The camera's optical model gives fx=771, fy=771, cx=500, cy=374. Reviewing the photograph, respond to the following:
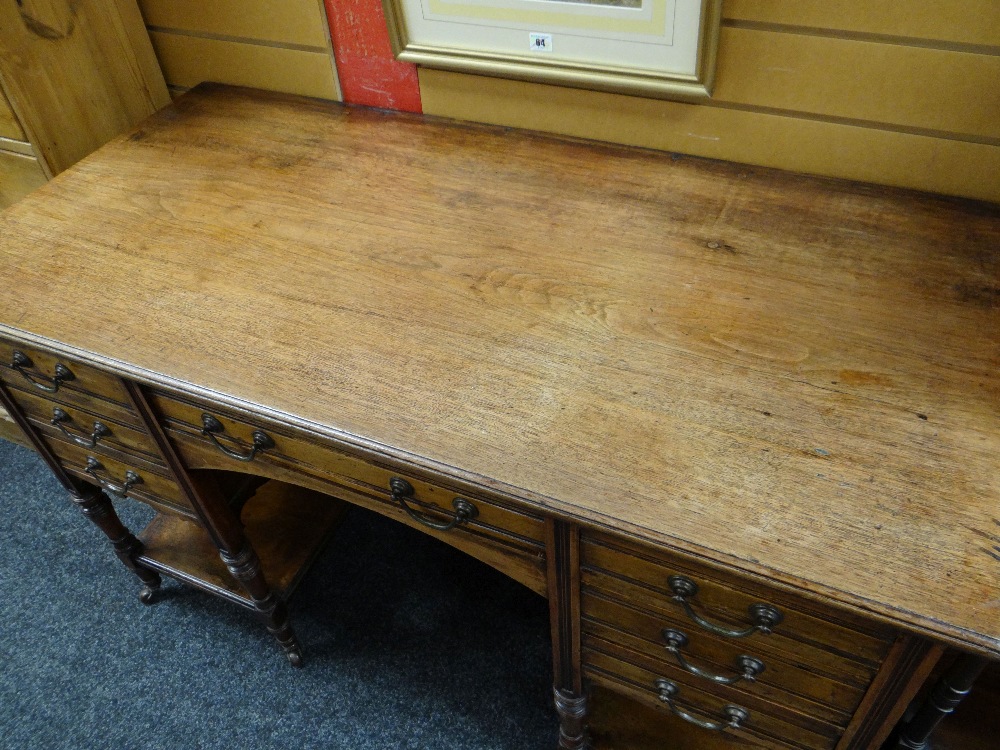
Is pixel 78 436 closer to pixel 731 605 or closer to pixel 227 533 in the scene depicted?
pixel 227 533

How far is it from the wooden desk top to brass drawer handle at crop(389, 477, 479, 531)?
140 mm

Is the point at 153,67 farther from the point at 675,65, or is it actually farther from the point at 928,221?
the point at 928,221

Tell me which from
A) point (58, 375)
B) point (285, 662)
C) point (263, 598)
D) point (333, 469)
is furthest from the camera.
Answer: point (285, 662)

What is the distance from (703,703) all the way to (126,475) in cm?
103

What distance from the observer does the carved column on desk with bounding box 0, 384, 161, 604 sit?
Result: 54.8 inches

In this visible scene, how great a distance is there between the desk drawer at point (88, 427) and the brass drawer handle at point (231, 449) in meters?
0.17

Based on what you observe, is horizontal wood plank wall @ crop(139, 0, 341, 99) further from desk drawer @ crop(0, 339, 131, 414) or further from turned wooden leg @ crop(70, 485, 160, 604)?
turned wooden leg @ crop(70, 485, 160, 604)

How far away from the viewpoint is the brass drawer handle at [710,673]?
920mm

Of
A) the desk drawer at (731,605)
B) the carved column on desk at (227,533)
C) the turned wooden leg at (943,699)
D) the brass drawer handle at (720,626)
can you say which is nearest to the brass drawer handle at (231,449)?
the carved column on desk at (227,533)

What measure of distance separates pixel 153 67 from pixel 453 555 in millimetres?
1268

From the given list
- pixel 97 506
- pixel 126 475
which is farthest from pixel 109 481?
pixel 97 506

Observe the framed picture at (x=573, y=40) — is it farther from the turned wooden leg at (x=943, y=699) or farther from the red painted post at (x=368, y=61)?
the turned wooden leg at (x=943, y=699)

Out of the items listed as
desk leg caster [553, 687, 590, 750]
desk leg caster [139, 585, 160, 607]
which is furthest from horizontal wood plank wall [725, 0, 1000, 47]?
desk leg caster [139, 585, 160, 607]

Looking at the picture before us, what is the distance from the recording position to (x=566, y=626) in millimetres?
1060
